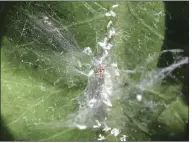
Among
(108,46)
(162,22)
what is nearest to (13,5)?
(108,46)

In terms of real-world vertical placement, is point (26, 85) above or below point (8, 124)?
above

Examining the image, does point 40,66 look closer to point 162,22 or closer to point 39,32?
point 39,32

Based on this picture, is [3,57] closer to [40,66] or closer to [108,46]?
[40,66]

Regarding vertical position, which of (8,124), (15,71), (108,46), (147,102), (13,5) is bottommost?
(8,124)

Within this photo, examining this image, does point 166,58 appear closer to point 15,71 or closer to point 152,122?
point 152,122

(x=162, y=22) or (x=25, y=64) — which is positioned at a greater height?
(x=162, y=22)

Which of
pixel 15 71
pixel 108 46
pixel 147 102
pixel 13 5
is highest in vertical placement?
pixel 13 5

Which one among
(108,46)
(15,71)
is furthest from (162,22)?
(15,71)
